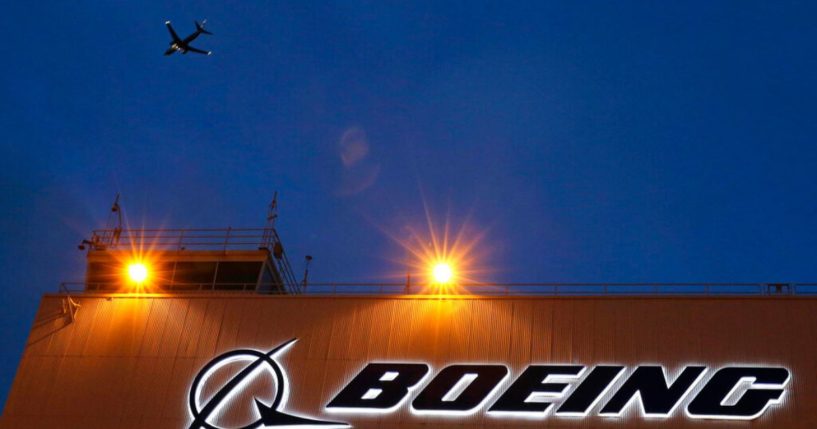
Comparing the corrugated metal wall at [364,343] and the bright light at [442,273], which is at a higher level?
the bright light at [442,273]

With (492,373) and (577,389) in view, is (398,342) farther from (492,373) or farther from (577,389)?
(577,389)

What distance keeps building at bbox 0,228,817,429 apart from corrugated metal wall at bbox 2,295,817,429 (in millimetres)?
57

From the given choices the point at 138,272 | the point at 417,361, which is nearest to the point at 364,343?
the point at 417,361

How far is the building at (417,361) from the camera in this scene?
3875 cm

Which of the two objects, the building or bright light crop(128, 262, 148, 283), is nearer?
the building

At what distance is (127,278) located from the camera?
161 feet

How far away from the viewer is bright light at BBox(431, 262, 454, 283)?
4372 cm

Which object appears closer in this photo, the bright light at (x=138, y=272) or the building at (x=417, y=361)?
the building at (x=417, y=361)

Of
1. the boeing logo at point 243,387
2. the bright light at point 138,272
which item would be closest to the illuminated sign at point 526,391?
the boeing logo at point 243,387

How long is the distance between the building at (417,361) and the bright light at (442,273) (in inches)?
34.0

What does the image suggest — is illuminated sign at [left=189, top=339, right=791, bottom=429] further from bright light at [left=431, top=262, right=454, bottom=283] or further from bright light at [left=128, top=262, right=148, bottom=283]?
bright light at [left=128, top=262, right=148, bottom=283]

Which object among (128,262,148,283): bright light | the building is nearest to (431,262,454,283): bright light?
the building

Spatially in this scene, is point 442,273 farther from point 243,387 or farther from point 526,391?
point 243,387

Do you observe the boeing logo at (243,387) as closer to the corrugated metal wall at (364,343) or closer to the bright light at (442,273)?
the corrugated metal wall at (364,343)
